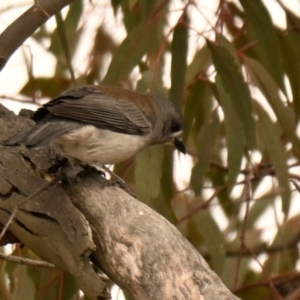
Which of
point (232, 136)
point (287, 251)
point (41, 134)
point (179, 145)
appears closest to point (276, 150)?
point (232, 136)

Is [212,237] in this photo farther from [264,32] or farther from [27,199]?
[27,199]

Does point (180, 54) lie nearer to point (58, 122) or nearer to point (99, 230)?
point (58, 122)

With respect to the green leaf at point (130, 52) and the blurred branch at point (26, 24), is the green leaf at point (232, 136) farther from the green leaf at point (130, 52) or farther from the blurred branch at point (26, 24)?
the blurred branch at point (26, 24)

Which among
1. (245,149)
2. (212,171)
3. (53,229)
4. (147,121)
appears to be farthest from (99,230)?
(212,171)

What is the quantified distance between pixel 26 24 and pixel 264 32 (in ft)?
2.32

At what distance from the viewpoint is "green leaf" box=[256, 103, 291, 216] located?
2128 millimetres

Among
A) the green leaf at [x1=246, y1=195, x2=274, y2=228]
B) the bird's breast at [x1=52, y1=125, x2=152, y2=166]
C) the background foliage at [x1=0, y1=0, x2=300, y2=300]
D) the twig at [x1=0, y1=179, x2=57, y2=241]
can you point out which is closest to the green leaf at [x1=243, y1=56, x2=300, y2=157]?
the background foliage at [x1=0, y1=0, x2=300, y2=300]

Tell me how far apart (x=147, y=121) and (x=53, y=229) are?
737 mm

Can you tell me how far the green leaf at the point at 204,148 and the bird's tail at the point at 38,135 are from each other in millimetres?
526

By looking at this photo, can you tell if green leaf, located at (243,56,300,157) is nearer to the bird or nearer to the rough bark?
the bird

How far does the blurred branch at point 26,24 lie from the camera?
6.25ft

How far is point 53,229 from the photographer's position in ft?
5.24

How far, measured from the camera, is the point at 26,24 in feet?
6.40

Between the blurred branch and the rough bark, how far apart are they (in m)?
0.30
